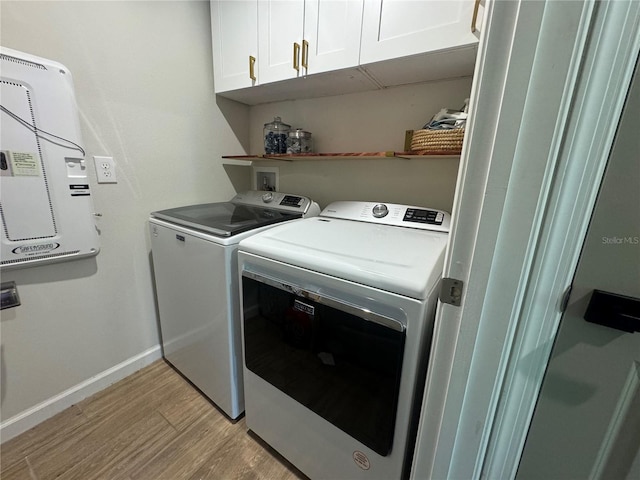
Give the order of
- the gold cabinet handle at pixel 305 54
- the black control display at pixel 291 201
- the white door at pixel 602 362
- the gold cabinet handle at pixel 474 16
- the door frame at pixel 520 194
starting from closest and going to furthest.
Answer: the door frame at pixel 520 194 → the white door at pixel 602 362 → the gold cabinet handle at pixel 474 16 → the gold cabinet handle at pixel 305 54 → the black control display at pixel 291 201

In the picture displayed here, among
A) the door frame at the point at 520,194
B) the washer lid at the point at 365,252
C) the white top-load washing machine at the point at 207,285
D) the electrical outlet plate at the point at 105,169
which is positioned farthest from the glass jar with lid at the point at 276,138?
the door frame at the point at 520,194

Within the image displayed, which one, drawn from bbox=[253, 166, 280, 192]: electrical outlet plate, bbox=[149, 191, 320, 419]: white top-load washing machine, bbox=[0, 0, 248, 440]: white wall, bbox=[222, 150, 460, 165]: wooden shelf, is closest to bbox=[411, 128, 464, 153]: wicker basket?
bbox=[222, 150, 460, 165]: wooden shelf

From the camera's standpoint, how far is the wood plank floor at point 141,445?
1.12m

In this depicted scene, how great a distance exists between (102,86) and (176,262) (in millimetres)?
912

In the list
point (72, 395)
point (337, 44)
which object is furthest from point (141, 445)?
point (337, 44)

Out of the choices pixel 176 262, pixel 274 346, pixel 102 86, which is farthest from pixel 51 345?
pixel 102 86

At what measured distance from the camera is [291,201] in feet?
5.21

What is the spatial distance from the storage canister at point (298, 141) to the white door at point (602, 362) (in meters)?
1.35

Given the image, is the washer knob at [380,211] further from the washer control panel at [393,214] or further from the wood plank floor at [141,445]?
the wood plank floor at [141,445]

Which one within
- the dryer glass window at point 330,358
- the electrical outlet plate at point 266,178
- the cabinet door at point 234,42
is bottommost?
the dryer glass window at point 330,358

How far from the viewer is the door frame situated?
0.42 meters

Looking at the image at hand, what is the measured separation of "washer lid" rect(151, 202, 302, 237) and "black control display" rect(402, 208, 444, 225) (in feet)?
1.89

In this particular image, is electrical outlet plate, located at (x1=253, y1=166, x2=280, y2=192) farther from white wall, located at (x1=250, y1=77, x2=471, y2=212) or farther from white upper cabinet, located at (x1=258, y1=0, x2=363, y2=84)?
white upper cabinet, located at (x1=258, y1=0, x2=363, y2=84)

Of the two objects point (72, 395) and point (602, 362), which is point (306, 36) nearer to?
point (602, 362)
